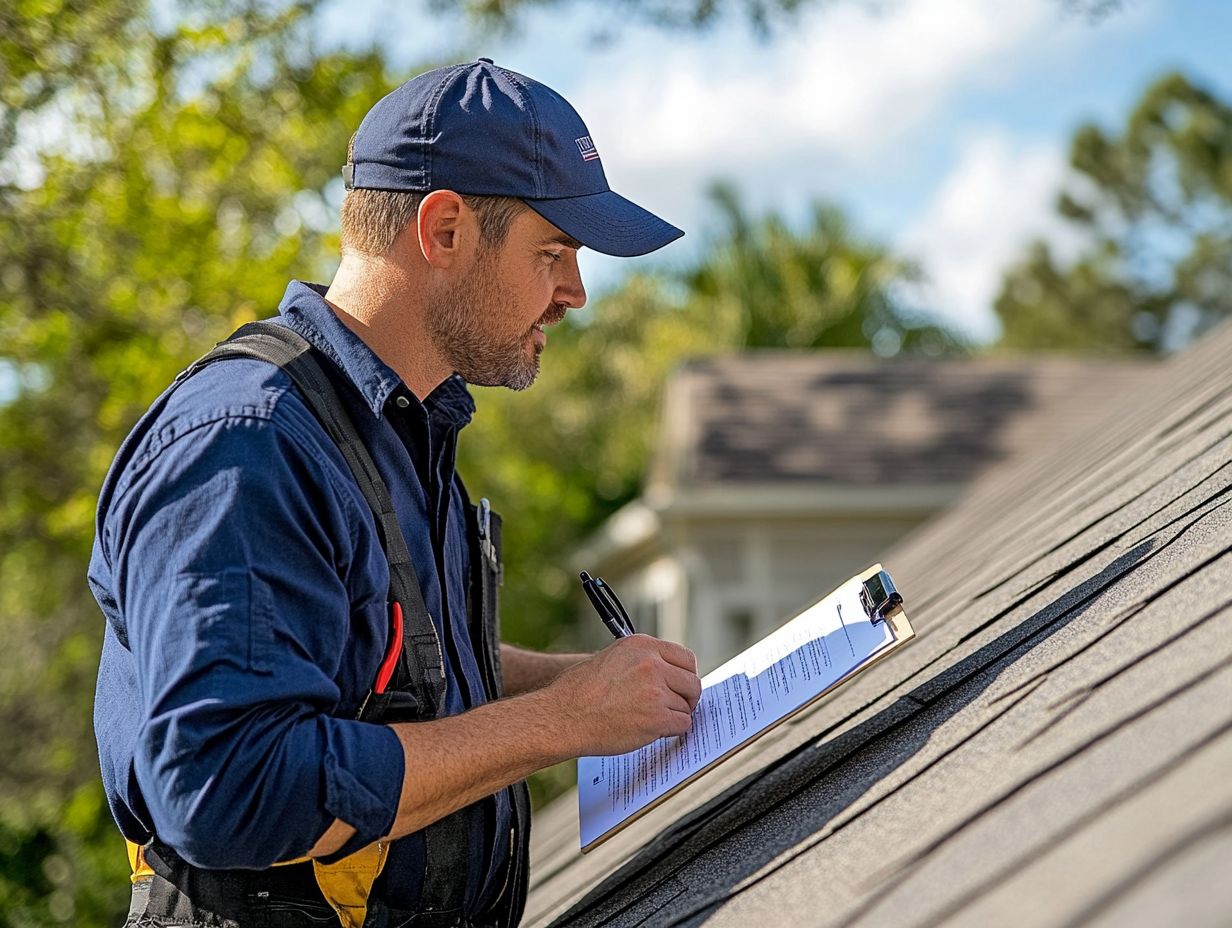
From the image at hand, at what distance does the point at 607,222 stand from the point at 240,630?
897mm

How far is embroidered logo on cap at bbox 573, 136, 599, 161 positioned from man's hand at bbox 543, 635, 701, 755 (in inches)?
29.1

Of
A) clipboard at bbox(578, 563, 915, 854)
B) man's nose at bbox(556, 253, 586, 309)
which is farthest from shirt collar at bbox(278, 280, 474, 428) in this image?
clipboard at bbox(578, 563, 915, 854)

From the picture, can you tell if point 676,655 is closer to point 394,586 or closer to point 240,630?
point 394,586

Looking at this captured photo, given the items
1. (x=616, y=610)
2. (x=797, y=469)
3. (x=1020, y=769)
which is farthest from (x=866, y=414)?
(x=1020, y=769)

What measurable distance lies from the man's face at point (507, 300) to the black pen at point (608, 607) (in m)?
0.38

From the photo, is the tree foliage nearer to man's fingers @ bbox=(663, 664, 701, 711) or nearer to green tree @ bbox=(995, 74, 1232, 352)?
man's fingers @ bbox=(663, 664, 701, 711)

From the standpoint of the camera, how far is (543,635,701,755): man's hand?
1.86 meters

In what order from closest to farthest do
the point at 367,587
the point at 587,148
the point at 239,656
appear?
the point at 239,656 → the point at 367,587 → the point at 587,148

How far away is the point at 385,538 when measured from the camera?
1876 mm

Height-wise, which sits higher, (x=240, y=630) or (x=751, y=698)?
(x=240, y=630)

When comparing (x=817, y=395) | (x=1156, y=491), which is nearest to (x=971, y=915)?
(x=1156, y=491)

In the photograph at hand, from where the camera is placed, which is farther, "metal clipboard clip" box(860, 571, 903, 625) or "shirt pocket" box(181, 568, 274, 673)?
"metal clipboard clip" box(860, 571, 903, 625)

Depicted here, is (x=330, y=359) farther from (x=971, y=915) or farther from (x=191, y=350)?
(x=191, y=350)

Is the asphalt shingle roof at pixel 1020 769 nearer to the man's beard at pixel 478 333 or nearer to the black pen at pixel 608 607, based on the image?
the black pen at pixel 608 607
